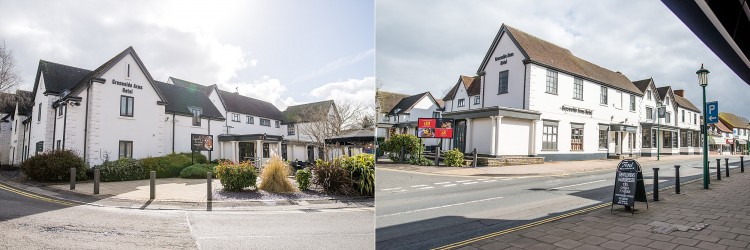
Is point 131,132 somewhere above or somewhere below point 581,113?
below

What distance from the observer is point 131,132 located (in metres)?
6.57

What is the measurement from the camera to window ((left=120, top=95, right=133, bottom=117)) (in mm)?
6855

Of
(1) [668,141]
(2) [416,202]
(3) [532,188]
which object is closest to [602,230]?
(2) [416,202]

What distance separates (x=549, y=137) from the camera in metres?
17.4

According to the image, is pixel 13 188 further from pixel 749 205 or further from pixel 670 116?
pixel 670 116

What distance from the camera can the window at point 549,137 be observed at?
56.3 feet

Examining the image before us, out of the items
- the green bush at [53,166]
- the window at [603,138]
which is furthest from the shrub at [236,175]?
the window at [603,138]

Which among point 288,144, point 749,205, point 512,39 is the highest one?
point 512,39

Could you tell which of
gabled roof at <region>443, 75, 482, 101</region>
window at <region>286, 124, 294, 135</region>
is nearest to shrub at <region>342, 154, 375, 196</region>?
window at <region>286, 124, 294, 135</region>

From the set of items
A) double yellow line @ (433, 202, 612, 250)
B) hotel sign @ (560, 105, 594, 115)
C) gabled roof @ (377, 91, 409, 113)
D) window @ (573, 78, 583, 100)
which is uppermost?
window @ (573, 78, 583, 100)

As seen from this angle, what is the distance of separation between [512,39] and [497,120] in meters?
3.49

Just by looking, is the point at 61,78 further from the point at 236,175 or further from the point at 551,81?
the point at 551,81

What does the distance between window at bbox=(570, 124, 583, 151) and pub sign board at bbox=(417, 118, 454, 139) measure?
6.26m

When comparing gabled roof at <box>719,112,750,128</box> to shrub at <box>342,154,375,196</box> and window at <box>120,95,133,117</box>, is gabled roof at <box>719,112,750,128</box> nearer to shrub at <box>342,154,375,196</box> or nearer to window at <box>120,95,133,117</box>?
shrub at <box>342,154,375,196</box>
